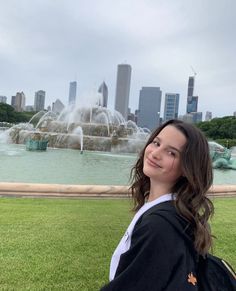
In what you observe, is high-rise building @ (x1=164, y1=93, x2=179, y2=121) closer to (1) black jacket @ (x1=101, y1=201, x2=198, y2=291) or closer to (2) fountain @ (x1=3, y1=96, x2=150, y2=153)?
(2) fountain @ (x1=3, y1=96, x2=150, y2=153)

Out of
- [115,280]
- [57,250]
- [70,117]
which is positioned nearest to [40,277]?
[57,250]

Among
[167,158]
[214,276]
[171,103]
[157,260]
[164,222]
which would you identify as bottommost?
[214,276]

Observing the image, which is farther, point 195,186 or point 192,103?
point 192,103

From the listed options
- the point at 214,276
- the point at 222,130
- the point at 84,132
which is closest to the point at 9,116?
the point at 222,130

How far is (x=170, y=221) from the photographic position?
163 cm

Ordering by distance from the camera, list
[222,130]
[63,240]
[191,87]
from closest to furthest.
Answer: [63,240], [222,130], [191,87]

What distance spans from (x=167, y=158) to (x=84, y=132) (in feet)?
106

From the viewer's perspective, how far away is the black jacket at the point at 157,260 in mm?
1563

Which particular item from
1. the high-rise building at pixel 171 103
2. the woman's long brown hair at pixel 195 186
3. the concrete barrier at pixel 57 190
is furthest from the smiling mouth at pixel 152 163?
the high-rise building at pixel 171 103

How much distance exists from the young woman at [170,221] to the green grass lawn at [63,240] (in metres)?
1.92

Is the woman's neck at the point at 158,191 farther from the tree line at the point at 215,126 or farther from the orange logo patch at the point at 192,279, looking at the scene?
the tree line at the point at 215,126

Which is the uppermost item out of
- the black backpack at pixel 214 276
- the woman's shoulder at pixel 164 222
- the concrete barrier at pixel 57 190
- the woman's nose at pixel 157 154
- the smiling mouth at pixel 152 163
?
the woman's nose at pixel 157 154

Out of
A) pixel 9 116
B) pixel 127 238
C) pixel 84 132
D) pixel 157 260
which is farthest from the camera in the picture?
pixel 9 116

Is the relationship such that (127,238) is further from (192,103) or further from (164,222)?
(192,103)
